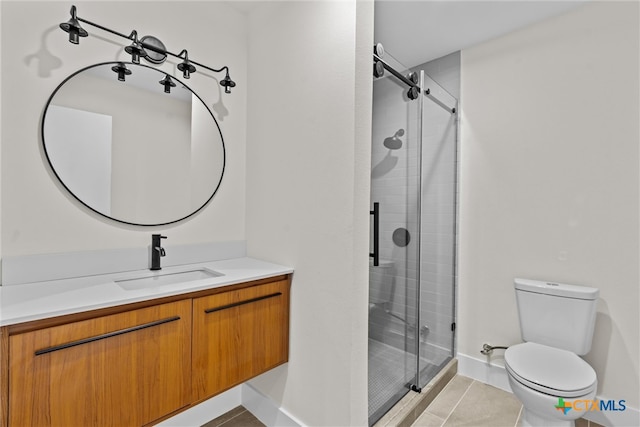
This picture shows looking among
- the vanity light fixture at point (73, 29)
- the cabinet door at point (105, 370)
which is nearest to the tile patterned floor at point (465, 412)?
the cabinet door at point (105, 370)

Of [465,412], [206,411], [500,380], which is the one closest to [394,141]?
[465,412]

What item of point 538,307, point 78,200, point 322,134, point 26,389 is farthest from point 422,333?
point 78,200

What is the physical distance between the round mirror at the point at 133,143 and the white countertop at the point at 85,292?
375 millimetres

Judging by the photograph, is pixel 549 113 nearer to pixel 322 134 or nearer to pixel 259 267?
pixel 322 134

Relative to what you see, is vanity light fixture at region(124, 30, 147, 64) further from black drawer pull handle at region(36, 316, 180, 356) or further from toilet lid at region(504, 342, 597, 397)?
toilet lid at region(504, 342, 597, 397)

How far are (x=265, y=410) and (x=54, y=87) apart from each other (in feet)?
6.58

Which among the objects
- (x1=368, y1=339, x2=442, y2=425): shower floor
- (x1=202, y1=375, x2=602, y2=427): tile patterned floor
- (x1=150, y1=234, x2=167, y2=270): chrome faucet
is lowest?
(x1=202, y1=375, x2=602, y2=427): tile patterned floor

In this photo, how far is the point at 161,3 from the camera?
1755 mm

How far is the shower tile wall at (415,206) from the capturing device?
6.25ft

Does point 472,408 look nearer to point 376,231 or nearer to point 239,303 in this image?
point 376,231

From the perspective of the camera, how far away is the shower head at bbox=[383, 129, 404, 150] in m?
1.93

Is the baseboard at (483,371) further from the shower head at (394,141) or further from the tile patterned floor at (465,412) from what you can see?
the shower head at (394,141)

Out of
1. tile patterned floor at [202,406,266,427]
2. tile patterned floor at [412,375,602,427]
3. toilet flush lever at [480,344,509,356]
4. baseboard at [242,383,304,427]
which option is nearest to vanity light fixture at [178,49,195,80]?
baseboard at [242,383,304,427]

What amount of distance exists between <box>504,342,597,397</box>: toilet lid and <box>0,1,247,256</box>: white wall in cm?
191
